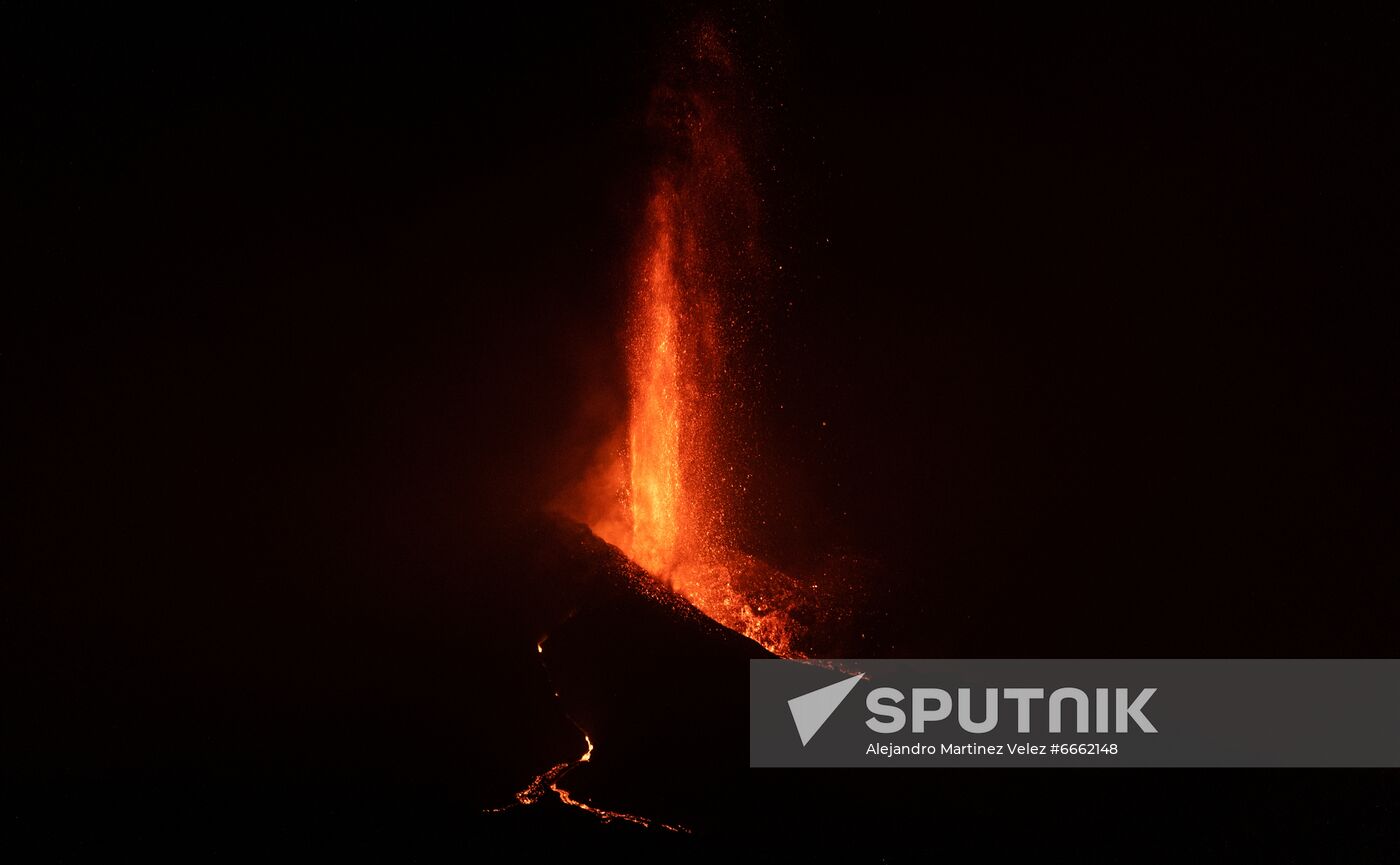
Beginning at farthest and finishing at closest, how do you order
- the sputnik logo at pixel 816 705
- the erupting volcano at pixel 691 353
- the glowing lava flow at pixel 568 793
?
the erupting volcano at pixel 691 353, the sputnik logo at pixel 816 705, the glowing lava flow at pixel 568 793

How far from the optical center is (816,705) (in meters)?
6.01

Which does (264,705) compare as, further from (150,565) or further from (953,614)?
(953,614)

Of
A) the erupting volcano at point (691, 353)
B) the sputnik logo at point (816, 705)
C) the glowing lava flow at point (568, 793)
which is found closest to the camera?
the glowing lava flow at point (568, 793)

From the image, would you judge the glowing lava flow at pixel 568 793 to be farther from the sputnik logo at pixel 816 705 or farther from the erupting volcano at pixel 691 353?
the erupting volcano at pixel 691 353

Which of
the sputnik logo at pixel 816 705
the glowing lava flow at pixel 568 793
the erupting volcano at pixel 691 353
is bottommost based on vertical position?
the glowing lava flow at pixel 568 793

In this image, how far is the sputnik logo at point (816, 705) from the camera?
595 cm

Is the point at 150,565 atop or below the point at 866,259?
below

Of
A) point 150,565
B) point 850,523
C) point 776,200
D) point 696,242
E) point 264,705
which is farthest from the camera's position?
point 850,523

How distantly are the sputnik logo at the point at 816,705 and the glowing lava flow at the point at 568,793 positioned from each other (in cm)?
→ 94

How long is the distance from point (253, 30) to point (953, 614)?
825cm

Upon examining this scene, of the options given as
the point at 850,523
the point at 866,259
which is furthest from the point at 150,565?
the point at 866,259

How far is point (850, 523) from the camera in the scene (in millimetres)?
10852

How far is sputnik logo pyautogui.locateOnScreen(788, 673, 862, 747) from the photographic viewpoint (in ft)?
19.5

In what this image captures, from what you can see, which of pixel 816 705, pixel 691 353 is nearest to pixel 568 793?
pixel 816 705
